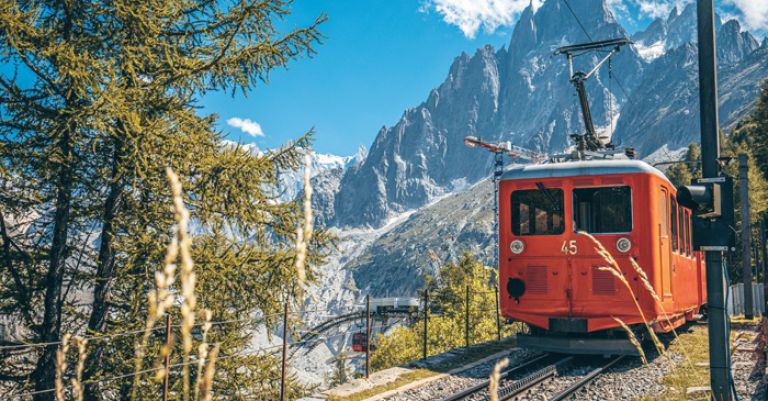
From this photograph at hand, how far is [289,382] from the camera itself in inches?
384

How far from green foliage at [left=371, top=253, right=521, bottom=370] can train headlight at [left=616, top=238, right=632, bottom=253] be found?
27.0 metres

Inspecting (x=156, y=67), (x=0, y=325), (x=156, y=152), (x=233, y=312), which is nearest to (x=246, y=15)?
(x=156, y=67)

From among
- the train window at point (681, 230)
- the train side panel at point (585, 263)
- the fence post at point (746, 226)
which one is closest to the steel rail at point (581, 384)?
the train side panel at point (585, 263)

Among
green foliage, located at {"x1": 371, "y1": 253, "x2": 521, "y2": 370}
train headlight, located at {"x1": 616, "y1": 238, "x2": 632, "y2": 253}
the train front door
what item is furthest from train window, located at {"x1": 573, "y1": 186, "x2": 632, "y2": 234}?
green foliage, located at {"x1": 371, "y1": 253, "x2": 521, "y2": 370}

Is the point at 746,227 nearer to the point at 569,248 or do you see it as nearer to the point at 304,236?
the point at 569,248

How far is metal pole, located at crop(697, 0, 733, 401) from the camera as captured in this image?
4973 millimetres

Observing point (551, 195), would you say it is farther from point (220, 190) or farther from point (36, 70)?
point (36, 70)

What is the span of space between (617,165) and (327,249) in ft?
19.0

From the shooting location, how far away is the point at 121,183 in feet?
30.3

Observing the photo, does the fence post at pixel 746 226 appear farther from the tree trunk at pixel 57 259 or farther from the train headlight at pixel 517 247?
the tree trunk at pixel 57 259

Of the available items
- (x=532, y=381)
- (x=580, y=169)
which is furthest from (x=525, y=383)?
(x=580, y=169)

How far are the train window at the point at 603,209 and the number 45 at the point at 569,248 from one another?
403 millimetres

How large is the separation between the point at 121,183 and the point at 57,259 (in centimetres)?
149

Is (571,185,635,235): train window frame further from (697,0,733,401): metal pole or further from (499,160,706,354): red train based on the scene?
(697,0,733,401): metal pole
